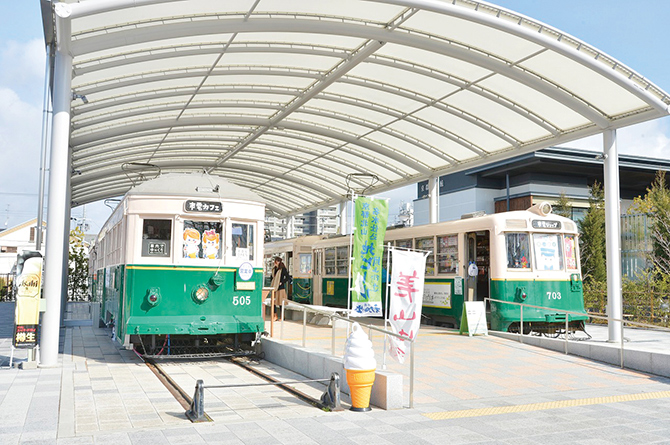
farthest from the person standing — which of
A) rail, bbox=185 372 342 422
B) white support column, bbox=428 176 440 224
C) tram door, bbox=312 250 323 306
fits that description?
rail, bbox=185 372 342 422

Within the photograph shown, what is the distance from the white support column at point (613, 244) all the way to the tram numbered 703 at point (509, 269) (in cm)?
85

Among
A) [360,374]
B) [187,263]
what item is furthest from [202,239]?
[360,374]

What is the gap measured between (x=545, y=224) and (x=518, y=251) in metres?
0.88

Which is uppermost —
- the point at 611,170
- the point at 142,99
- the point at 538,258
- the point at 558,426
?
the point at 142,99

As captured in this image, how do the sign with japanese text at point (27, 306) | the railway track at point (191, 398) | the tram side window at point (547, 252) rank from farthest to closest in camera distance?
the tram side window at point (547, 252), the sign with japanese text at point (27, 306), the railway track at point (191, 398)

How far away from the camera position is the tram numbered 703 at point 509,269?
1318cm

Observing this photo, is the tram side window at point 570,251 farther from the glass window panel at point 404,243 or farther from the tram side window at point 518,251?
the glass window panel at point 404,243

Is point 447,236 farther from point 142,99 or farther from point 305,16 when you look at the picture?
point 142,99

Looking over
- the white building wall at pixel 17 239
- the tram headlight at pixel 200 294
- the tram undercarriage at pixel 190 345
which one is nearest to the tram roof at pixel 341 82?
the tram headlight at pixel 200 294

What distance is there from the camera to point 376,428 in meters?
5.95

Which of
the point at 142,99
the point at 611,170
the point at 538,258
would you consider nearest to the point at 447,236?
the point at 538,258

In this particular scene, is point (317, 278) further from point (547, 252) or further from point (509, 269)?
point (547, 252)

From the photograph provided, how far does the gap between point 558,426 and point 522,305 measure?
6.42 metres

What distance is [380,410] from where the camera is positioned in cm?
676
